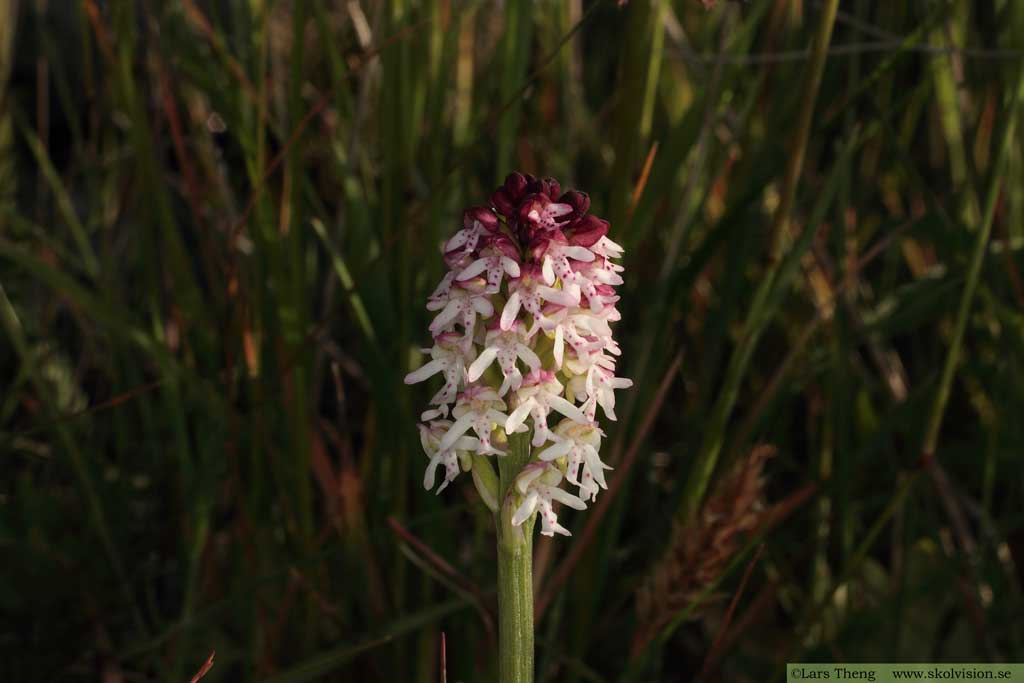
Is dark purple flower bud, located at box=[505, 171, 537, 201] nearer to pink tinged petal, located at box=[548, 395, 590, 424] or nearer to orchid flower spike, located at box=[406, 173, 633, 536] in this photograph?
orchid flower spike, located at box=[406, 173, 633, 536]

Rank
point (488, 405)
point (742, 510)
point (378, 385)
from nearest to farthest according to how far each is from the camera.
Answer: point (488, 405) < point (742, 510) < point (378, 385)

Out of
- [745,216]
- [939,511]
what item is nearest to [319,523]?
[745,216]

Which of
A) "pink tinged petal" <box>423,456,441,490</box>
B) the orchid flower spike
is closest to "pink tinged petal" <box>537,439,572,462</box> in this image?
the orchid flower spike

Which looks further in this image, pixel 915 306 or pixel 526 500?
pixel 915 306

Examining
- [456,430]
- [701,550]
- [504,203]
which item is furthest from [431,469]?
[701,550]

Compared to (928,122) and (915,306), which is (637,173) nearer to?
(915,306)

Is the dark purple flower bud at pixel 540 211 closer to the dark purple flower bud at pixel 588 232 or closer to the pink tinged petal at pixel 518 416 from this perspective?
the dark purple flower bud at pixel 588 232
